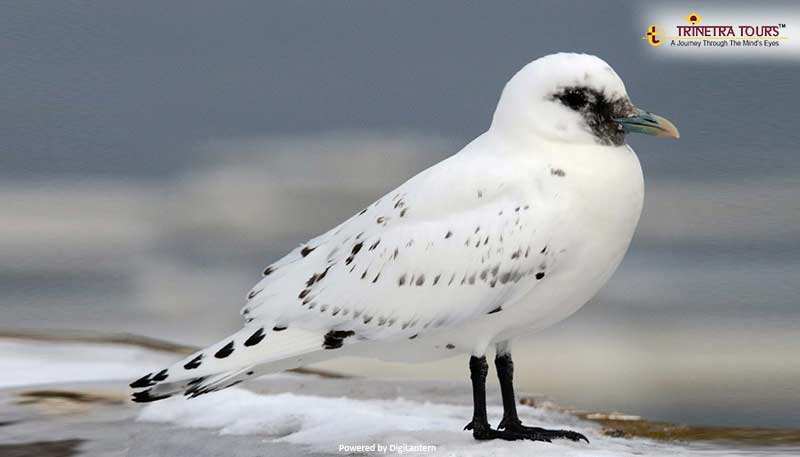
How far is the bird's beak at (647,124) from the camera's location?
6234 millimetres

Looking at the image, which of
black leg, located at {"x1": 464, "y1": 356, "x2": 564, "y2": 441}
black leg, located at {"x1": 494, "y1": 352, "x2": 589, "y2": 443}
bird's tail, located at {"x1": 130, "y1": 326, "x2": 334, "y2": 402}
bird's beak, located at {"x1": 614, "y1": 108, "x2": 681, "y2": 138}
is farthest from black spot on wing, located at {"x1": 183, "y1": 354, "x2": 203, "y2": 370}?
bird's beak, located at {"x1": 614, "y1": 108, "x2": 681, "y2": 138}

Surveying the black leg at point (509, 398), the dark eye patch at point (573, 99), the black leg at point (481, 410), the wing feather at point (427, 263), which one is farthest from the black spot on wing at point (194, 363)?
the dark eye patch at point (573, 99)

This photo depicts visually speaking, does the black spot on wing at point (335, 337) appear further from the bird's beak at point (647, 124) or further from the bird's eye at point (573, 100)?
the bird's beak at point (647, 124)

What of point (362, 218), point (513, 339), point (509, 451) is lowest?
point (509, 451)

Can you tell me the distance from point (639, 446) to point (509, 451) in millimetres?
1152

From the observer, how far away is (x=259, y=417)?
24.8 feet

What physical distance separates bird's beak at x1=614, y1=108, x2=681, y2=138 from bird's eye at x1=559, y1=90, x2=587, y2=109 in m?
0.18

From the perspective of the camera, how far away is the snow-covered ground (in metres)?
6.83

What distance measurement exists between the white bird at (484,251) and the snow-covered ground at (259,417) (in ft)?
2.09

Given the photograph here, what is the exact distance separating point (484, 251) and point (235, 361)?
131 cm

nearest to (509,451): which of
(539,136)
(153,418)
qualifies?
(539,136)

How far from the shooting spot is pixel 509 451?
249 inches

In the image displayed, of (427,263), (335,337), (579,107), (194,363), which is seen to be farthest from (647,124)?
(194,363)

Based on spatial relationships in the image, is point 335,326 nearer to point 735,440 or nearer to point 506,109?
point 506,109
